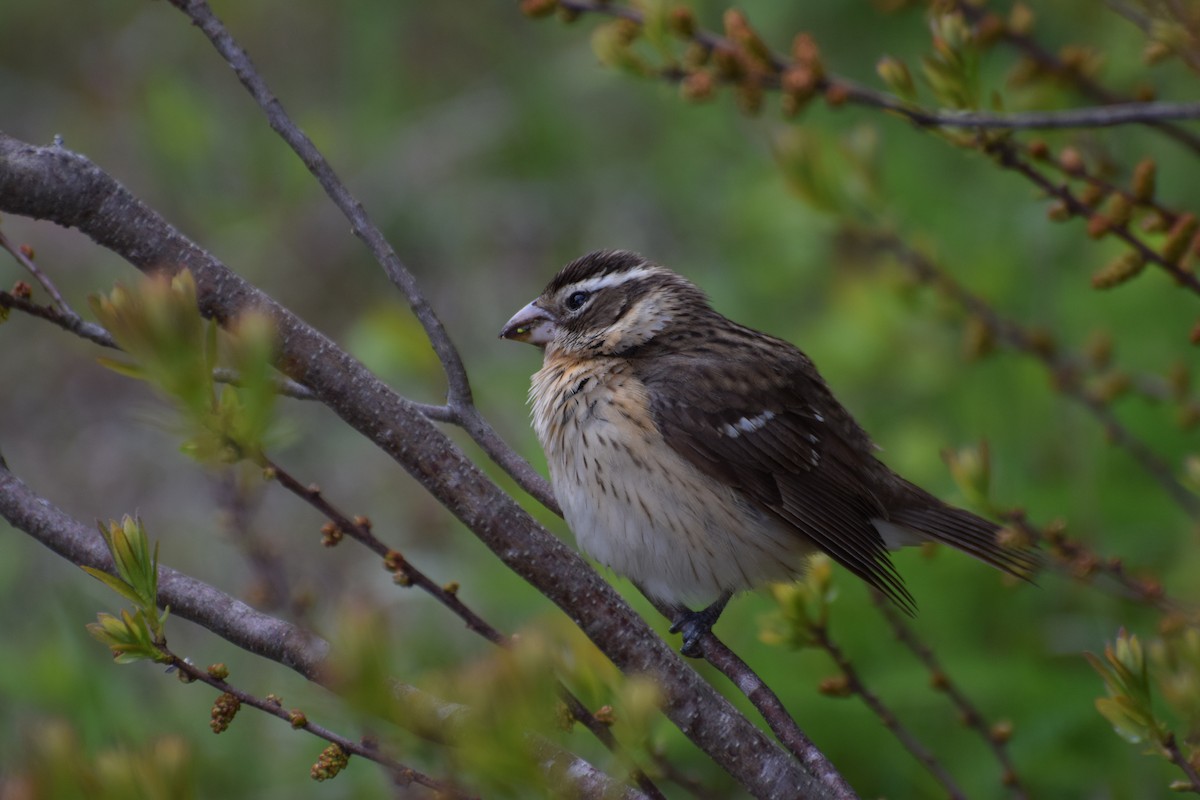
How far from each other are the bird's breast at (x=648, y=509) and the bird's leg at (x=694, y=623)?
3 cm

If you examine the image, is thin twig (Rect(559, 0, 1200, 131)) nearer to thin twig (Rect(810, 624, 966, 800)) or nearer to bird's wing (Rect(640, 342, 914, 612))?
bird's wing (Rect(640, 342, 914, 612))

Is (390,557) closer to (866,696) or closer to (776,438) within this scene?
(866,696)

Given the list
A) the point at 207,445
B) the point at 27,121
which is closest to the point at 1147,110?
the point at 207,445

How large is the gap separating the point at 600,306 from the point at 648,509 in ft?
2.30

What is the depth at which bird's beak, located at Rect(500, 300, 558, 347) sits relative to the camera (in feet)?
12.4

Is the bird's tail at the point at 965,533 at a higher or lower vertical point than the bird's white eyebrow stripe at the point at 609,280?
lower

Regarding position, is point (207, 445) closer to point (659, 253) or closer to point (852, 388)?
point (852, 388)

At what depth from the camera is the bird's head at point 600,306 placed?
3.71m

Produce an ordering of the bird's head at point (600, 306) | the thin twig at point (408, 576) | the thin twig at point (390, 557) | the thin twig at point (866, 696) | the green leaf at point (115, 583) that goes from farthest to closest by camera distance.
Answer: the bird's head at point (600, 306) → the thin twig at point (866, 696) → the thin twig at point (390, 557) → the thin twig at point (408, 576) → the green leaf at point (115, 583)

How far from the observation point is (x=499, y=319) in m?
6.70

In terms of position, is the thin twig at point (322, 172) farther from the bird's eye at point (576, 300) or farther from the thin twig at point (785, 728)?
the bird's eye at point (576, 300)

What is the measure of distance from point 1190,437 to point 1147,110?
2529mm

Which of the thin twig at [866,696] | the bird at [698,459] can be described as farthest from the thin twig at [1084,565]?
the thin twig at [866,696]

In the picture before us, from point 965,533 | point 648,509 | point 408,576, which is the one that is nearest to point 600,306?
point 648,509
